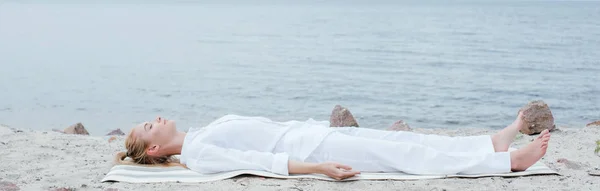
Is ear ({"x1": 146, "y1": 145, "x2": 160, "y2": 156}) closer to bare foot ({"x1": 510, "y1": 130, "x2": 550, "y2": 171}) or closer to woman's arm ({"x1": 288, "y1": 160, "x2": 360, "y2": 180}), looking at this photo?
woman's arm ({"x1": 288, "y1": 160, "x2": 360, "y2": 180})

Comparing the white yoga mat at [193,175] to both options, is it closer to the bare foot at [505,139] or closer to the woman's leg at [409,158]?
the woman's leg at [409,158]

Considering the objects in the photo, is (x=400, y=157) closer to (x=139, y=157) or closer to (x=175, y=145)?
(x=175, y=145)

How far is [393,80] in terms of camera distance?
16484 mm

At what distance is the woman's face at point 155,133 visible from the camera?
199 inches

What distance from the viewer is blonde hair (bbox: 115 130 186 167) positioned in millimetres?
5114

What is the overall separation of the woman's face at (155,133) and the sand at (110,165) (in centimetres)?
38

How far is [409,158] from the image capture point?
495 centimetres

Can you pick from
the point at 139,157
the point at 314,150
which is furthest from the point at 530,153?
the point at 139,157

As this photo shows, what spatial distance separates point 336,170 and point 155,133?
1340 millimetres

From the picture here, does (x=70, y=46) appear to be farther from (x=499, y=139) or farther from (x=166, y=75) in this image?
(x=499, y=139)

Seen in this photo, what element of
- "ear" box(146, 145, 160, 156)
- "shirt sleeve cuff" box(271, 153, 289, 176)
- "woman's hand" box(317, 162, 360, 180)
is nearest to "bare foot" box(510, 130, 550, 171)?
"woman's hand" box(317, 162, 360, 180)

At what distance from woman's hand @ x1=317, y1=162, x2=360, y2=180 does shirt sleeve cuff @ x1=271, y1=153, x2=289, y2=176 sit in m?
0.24

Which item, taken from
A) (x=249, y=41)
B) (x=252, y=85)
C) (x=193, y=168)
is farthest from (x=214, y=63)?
(x=193, y=168)

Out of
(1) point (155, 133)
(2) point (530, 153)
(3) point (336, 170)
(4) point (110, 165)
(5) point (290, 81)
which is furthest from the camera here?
(5) point (290, 81)
